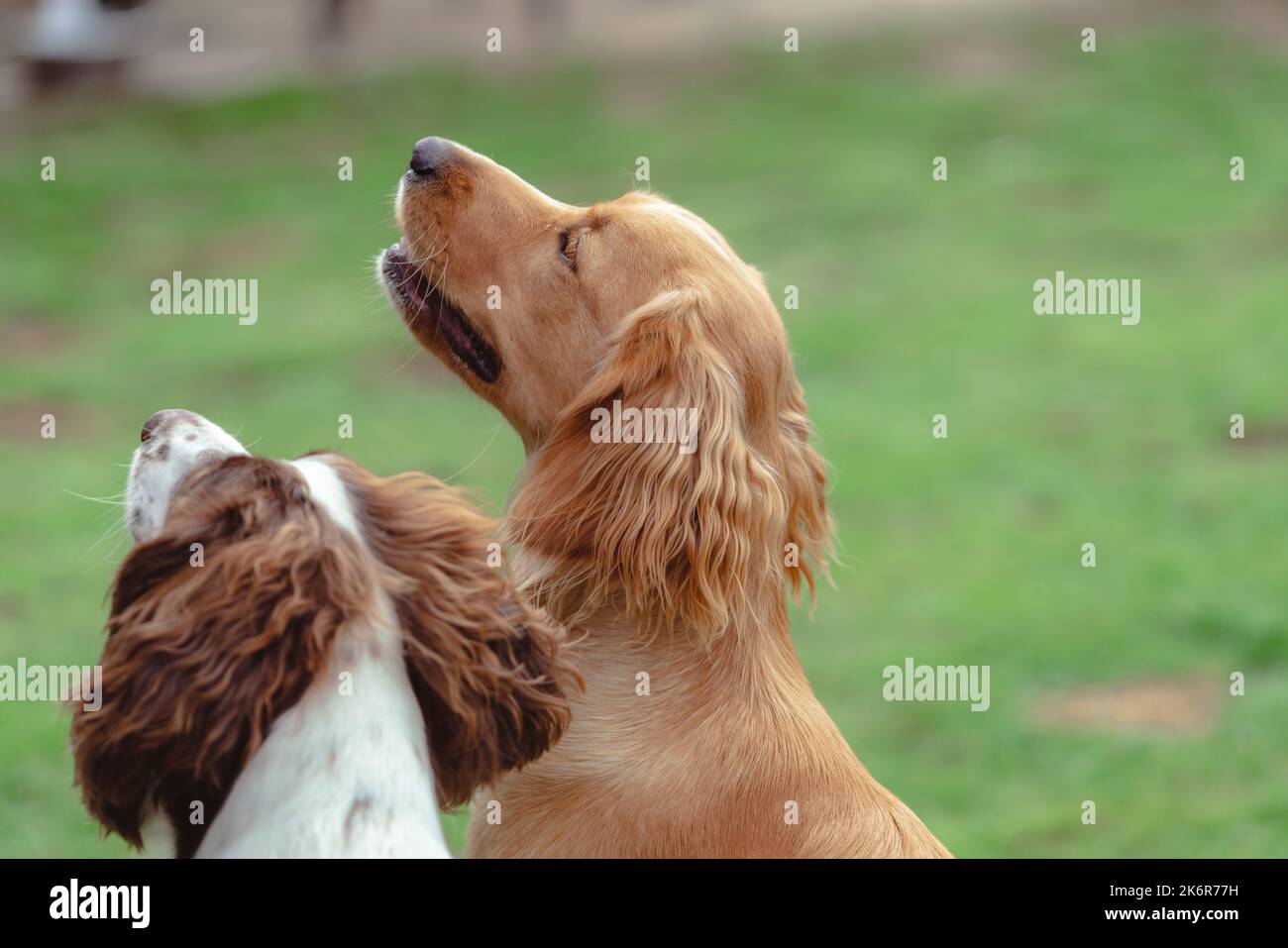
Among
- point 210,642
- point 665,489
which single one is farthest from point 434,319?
point 210,642

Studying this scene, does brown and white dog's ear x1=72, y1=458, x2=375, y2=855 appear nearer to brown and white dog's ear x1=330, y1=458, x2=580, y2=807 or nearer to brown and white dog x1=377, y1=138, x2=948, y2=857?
brown and white dog's ear x1=330, y1=458, x2=580, y2=807

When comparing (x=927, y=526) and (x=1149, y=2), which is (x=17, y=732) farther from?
(x=1149, y=2)

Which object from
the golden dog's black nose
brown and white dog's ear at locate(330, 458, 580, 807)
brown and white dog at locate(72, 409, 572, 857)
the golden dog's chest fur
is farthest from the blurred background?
the golden dog's black nose

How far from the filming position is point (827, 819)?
4.38m

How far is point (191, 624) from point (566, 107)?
55.1 feet

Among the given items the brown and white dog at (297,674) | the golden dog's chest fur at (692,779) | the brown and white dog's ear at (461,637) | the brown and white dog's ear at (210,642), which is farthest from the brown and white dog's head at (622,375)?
the brown and white dog's ear at (210,642)

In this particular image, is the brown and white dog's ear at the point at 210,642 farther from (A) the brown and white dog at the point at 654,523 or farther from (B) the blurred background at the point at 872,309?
(A) the brown and white dog at the point at 654,523

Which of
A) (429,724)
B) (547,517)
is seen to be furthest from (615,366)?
(429,724)

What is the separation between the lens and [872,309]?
1503cm

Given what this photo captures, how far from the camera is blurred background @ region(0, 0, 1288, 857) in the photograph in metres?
8.27

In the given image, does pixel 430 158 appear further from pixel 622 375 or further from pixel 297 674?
pixel 297 674

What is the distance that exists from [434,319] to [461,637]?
1668mm

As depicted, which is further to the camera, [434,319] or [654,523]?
[434,319]

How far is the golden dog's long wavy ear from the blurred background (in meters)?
0.34
